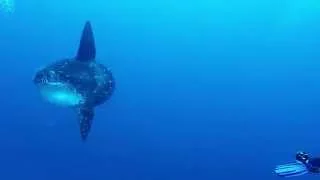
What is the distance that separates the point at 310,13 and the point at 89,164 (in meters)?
10.3

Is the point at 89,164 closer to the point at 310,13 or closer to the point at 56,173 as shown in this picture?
the point at 56,173

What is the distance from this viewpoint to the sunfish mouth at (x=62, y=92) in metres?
5.88

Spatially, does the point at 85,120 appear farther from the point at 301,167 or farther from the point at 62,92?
the point at 301,167

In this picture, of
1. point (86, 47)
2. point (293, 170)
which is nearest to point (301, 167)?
point (293, 170)

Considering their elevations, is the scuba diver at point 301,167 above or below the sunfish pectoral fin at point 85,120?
below

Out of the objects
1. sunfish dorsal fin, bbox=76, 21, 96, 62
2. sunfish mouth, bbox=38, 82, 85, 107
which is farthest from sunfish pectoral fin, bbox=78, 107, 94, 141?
sunfish dorsal fin, bbox=76, 21, 96, 62

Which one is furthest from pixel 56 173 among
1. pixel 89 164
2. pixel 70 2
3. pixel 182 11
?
pixel 182 11

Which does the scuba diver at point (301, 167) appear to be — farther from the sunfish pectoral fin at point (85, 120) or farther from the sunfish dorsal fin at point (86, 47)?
the sunfish dorsal fin at point (86, 47)

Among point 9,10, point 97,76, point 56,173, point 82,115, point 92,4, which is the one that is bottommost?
point 82,115

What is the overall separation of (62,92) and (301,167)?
2.89 m

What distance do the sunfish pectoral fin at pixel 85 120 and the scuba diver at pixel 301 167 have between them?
234 cm

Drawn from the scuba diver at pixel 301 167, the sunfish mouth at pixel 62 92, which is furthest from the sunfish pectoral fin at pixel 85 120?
the scuba diver at pixel 301 167

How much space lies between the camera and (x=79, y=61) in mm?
5973

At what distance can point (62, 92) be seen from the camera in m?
5.94
